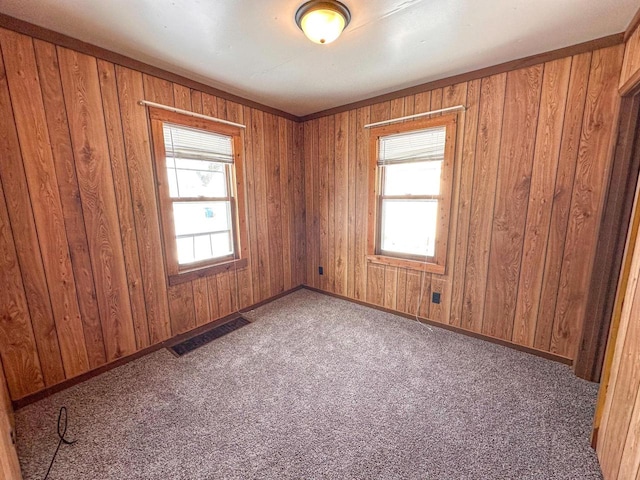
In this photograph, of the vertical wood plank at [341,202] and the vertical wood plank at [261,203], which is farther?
the vertical wood plank at [341,202]

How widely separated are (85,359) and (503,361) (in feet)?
10.8

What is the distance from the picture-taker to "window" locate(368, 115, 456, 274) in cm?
255

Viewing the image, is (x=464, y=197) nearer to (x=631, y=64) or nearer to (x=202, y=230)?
(x=631, y=64)

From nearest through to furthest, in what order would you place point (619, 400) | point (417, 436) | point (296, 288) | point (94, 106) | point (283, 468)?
point (619, 400) < point (283, 468) < point (417, 436) < point (94, 106) < point (296, 288)

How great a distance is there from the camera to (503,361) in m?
2.17

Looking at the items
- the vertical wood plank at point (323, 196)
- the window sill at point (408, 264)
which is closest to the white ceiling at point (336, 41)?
the vertical wood plank at point (323, 196)

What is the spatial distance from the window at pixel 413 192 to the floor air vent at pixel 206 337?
1.69m

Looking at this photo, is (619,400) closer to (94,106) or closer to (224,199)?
(224,199)

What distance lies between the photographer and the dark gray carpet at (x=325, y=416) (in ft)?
4.39

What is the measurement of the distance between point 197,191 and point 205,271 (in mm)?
811

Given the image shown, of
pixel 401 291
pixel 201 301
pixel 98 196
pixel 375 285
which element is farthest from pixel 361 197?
pixel 98 196

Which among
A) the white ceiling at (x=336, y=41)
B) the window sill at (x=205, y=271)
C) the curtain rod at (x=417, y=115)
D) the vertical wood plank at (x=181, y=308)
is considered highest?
the white ceiling at (x=336, y=41)

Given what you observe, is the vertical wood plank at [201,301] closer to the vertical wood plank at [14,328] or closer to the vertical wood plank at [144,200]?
the vertical wood plank at [144,200]

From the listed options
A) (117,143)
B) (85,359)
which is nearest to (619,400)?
(85,359)
